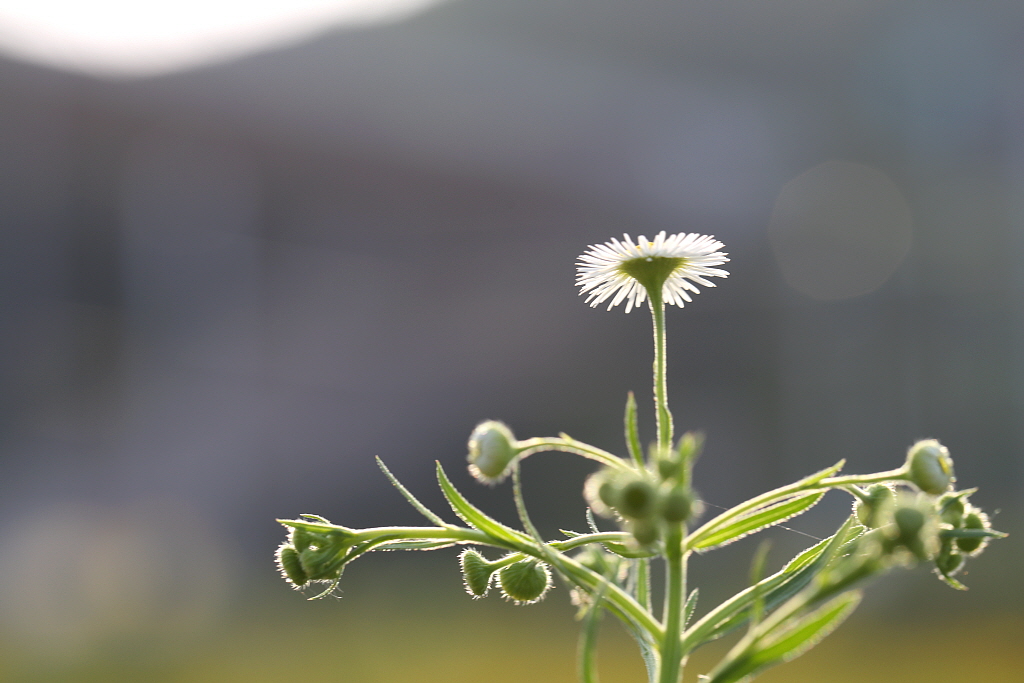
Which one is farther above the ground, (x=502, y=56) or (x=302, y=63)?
(x=502, y=56)

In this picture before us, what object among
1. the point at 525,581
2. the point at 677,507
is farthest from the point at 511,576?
the point at 677,507

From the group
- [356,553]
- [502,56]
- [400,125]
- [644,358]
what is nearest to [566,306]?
[644,358]

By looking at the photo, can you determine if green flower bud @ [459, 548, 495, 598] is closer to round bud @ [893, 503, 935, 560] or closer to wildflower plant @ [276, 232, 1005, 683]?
wildflower plant @ [276, 232, 1005, 683]

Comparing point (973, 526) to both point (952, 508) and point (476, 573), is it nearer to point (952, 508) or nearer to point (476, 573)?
point (952, 508)

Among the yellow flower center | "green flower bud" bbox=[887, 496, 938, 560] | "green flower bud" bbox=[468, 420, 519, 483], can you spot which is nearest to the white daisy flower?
the yellow flower center

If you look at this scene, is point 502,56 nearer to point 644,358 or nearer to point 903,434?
point 644,358

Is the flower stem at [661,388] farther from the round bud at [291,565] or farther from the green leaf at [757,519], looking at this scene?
the round bud at [291,565]
